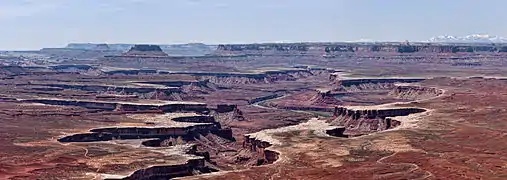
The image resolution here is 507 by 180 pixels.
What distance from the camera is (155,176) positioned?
9131cm

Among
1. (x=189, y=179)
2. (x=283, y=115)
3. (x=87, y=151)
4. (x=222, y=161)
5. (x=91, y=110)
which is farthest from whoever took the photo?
(x=283, y=115)

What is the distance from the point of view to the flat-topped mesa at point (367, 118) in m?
143

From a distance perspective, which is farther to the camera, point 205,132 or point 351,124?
point 351,124

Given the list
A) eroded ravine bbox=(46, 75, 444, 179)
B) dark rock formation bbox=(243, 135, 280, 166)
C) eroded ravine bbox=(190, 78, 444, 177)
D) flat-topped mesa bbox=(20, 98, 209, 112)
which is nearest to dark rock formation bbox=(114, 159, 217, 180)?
eroded ravine bbox=(46, 75, 444, 179)

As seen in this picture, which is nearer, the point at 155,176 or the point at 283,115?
the point at 155,176

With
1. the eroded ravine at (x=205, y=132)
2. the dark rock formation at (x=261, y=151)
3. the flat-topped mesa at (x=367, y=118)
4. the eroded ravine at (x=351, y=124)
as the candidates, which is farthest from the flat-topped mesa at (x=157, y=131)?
the flat-topped mesa at (x=367, y=118)

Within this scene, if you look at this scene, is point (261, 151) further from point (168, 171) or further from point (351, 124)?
point (351, 124)

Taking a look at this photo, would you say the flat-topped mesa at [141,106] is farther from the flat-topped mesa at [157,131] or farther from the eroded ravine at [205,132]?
the flat-topped mesa at [157,131]

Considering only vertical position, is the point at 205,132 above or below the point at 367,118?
below

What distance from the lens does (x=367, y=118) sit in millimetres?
148875

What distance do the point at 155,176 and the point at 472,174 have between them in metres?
31.9

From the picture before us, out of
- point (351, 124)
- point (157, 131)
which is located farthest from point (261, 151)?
point (351, 124)

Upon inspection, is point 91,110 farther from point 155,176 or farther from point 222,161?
point 155,176

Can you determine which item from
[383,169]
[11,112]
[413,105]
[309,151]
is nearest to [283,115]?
[413,105]
